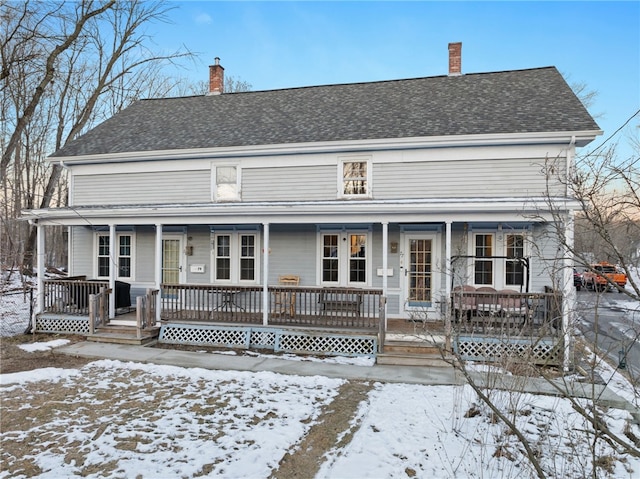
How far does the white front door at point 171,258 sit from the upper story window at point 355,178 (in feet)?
17.7

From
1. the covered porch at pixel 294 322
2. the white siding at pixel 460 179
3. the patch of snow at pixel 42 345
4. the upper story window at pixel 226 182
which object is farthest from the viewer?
the upper story window at pixel 226 182

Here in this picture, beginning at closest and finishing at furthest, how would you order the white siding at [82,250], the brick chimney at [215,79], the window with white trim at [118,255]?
the window with white trim at [118,255] < the white siding at [82,250] < the brick chimney at [215,79]

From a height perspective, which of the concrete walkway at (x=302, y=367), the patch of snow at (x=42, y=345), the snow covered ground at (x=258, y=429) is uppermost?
the patch of snow at (x=42, y=345)

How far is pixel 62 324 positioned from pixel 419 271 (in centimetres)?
974

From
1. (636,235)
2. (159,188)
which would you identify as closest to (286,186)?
Answer: (159,188)

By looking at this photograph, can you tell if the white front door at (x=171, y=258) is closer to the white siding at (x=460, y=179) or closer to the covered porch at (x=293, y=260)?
the covered porch at (x=293, y=260)

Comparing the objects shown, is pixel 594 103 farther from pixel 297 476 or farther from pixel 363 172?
pixel 297 476

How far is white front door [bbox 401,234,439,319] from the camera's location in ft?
34.9

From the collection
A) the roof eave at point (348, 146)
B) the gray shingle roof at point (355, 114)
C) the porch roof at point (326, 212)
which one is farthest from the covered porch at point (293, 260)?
the gray shingle roof at point (355, 114)

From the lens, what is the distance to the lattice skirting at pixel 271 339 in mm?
9109

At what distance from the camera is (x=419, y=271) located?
422 inches

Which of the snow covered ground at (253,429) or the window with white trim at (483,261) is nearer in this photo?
the snow covered ground at (253,429)

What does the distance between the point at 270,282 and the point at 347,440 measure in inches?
275

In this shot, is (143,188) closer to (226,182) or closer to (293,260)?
(226,182)
